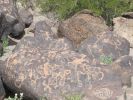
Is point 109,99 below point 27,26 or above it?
above

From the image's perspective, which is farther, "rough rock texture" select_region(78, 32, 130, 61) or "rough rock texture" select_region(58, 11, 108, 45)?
"rough rock texture" select_region(58, 11, 108, 45)

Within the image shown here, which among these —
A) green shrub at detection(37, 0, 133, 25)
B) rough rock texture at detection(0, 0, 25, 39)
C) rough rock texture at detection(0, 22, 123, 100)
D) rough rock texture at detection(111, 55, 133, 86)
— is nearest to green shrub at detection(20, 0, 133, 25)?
green shrub at detection(37, 0, 133, 25)

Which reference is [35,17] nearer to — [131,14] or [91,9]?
[91,9]

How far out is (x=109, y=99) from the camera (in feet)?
18.7

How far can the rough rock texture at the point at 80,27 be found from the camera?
8609 mm

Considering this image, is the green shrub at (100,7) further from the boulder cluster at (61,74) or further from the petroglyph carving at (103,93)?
the petroglyph carving at (103,93)

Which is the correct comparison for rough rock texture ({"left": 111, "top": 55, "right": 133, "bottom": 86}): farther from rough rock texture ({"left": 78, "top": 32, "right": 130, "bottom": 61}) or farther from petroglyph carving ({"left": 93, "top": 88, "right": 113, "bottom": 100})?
rough rock texture ({"left": 78, "top": 32, "right": 130, "bottom": 61})

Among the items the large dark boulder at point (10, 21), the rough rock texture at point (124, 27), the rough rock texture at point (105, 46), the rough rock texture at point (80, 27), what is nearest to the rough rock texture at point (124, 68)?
the rough rock texture at point (105, 46)

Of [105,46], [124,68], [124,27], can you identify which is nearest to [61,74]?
[124,68]

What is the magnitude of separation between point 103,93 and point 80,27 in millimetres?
3084

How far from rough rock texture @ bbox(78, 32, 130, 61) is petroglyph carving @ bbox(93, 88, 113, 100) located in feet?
5.01

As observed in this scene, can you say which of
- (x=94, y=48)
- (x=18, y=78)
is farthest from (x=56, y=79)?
(x=94, y=48)

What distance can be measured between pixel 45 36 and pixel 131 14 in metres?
2.26

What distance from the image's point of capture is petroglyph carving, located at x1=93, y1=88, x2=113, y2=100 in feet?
18.7
